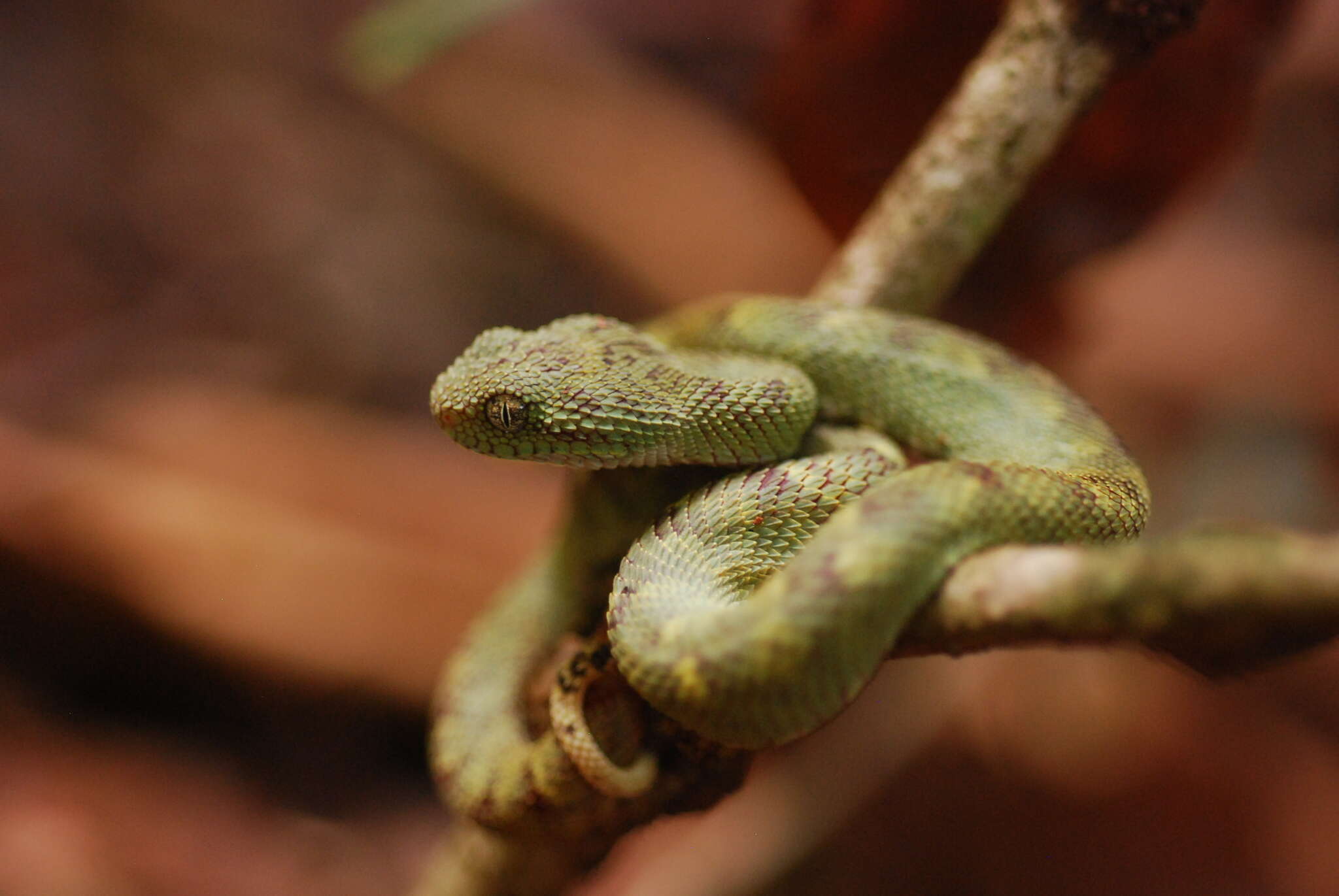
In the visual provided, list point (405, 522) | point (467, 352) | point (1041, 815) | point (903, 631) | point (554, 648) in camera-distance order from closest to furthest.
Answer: point (903, 631)
point (467, 352)
point (554, 648)
point (1041, 815)
point (405, 522)

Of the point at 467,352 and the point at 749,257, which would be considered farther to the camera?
the point at 749,257

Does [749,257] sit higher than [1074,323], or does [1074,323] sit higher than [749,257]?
[1074,323]

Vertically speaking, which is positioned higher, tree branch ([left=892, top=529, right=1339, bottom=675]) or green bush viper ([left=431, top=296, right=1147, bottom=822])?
tree branch ([left=892, top=529, right=1339, bottom=675])

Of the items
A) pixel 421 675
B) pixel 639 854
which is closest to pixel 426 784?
pixel 421 675

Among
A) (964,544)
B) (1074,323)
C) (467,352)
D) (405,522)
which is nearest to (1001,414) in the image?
(964,544)

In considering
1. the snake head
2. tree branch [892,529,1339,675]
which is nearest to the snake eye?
the snake head

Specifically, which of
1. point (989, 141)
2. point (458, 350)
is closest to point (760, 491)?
point (989, 141)

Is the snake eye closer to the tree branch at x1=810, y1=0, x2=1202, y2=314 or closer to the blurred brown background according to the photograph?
the tree branch at x1=810, y1=0, x2=1202, y2=314

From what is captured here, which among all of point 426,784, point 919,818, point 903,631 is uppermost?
point 903,631

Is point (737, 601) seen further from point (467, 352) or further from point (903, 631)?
point (467, 352)

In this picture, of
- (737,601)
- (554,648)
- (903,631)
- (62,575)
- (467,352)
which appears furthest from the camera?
(62,575)
